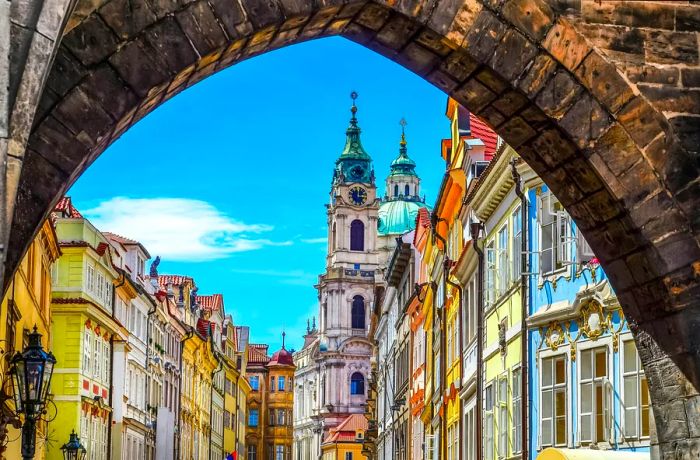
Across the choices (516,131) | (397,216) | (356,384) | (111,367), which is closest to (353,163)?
(397,216)

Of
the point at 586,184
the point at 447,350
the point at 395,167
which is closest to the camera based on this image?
the point at 586,184

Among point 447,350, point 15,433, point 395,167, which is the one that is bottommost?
Result: point 15,433

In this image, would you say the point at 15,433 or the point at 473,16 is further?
the point at 15,433

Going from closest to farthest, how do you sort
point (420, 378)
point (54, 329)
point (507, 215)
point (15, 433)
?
point (507, 215) → point (15, 433) → point (54, 329) → point (420, 378)

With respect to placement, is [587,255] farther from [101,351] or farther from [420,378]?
[101,351]

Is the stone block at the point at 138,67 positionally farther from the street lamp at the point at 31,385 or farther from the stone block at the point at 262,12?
the street lamp at the point at 31,385

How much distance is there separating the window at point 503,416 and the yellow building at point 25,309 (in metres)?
8.53

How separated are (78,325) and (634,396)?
2446 centimetres

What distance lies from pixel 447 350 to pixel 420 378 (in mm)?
8715

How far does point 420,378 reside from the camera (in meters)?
42.7

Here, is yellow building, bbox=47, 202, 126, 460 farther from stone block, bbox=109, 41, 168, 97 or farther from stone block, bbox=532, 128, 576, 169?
stone block, bbox=109, 41, 168, 97

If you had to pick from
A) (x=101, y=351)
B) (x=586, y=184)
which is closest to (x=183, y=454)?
(x=101, y=351)

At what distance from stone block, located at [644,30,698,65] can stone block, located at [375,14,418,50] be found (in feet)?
4.52

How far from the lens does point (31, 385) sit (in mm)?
15672
